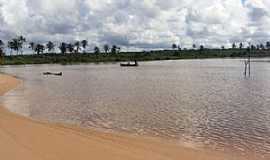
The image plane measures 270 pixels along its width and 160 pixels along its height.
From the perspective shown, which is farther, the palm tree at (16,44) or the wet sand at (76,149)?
the palm tree at (16,44)

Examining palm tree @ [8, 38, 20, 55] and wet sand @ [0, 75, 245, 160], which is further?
palm tree @ [8, 38, 20, 55]

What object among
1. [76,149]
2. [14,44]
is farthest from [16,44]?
[76,149]

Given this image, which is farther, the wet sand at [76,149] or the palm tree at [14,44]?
the palm tree at [14,44]

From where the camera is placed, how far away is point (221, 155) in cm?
1288

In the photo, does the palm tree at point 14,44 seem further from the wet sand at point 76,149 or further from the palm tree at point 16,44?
the wet sand at point 76,149

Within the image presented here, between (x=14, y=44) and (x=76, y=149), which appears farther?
(x=14, y=44)

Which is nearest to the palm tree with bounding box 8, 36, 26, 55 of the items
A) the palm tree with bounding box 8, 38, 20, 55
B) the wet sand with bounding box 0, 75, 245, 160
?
the palm tree with bounding box 8, 38, 20, 55

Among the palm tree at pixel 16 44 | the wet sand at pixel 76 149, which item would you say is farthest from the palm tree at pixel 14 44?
the wet sand at pixel 76 149

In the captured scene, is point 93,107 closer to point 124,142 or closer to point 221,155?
point 124,142

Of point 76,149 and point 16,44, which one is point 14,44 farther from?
point 76,149

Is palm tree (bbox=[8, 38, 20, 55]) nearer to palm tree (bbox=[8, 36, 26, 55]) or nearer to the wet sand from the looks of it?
palm tree (bbox=[8, 36, 26, 55])

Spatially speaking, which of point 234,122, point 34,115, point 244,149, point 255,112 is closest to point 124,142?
point 244,149

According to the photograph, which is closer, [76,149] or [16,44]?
[76,149]

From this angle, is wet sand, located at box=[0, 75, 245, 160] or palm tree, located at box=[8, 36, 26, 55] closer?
wet sand, located at box=[0, 75, 245, 160]
